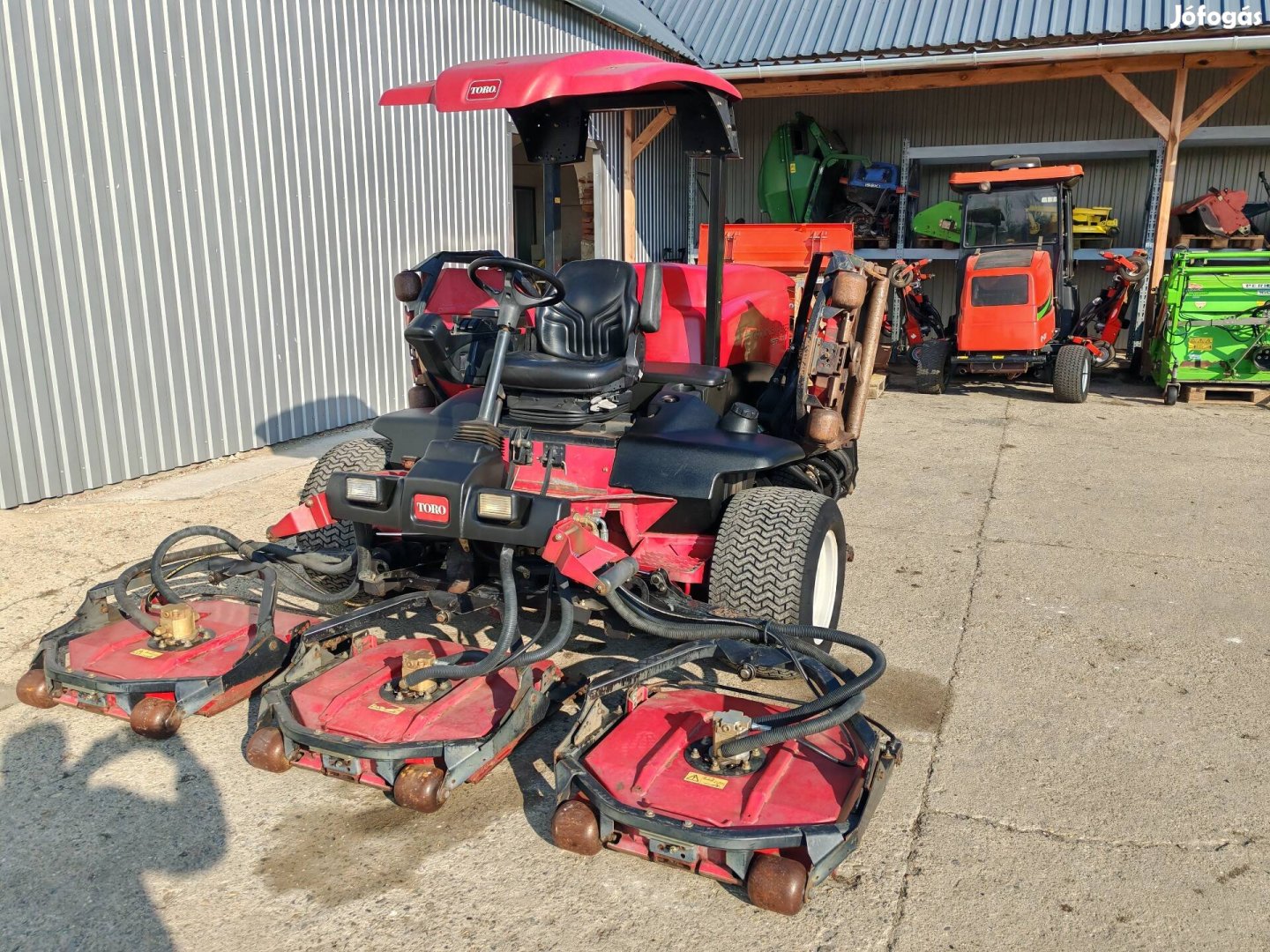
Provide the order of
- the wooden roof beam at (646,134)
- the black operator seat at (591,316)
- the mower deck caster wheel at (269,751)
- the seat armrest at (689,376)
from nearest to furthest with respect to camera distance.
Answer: the mower deck caster wheel at (269,751)
the seat armrest at (689,376)
the black operator seat at (591,316)
the wooden roof beam at (646,134)

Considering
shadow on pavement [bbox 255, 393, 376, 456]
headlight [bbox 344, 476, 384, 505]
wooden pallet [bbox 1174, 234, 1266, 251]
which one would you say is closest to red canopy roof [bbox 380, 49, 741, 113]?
headlight [bbox 344, 476, 384, 505]

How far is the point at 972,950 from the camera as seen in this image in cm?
223

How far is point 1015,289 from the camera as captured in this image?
31.6 ft

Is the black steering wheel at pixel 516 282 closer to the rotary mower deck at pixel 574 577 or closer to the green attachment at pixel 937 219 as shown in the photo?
the rotary mower deck at pixel 574 577

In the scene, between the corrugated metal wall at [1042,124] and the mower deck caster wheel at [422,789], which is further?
the corrugated metal wall at [1042,124]

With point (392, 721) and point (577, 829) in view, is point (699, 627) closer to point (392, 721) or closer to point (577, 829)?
point (577, 829)

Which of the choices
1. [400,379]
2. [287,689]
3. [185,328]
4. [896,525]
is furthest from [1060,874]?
[400,379]

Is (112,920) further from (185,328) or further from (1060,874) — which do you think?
(185,328)

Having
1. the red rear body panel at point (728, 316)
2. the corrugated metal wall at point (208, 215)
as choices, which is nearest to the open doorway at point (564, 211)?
the corrugated metal wall at point (208, 215)

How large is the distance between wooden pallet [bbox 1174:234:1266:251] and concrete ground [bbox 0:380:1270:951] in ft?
27.1

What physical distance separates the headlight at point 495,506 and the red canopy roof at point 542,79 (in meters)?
1.22

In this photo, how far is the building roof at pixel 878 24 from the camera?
11.3m

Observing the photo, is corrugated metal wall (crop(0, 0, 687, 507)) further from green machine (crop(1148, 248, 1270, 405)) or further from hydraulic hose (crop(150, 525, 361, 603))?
green machine (crop(1148, 248, 1270, 405))

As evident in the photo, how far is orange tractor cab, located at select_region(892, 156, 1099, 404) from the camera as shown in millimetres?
9609
